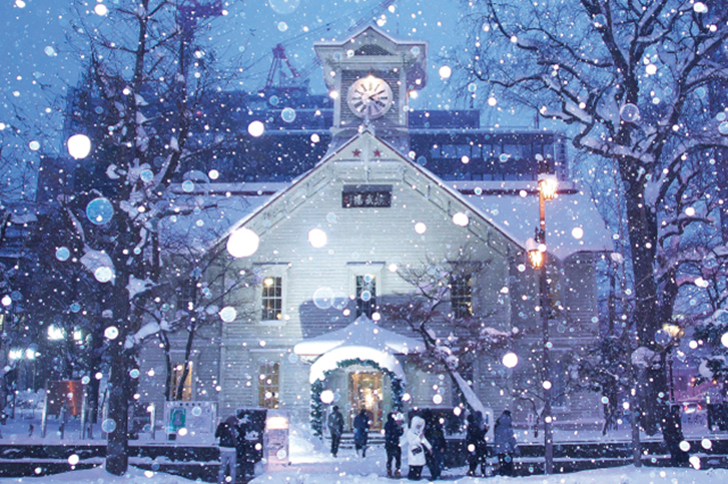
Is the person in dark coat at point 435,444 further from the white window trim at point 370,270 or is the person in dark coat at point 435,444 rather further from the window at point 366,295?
the white window trim at point 370,270

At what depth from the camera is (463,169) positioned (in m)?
64.8

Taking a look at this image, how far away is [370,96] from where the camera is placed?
1247 inches

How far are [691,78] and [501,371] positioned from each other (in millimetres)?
13416

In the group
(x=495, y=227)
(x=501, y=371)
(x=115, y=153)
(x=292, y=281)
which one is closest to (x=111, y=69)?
(x=115, y=153)

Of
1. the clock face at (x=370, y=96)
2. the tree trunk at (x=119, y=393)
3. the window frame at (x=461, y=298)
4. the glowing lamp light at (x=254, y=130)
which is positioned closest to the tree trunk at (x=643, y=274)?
the window frame at (x=461, y=298)

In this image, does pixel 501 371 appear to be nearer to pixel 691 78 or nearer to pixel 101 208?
pixel 691 78

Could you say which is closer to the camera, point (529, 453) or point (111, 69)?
point (111, 69)

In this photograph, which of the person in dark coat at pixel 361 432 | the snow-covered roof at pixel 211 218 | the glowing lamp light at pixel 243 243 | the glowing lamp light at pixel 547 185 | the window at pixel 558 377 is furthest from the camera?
the glowing lamp light at pixel 243 243

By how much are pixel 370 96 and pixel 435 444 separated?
20.5 metres

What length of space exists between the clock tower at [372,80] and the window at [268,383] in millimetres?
11292

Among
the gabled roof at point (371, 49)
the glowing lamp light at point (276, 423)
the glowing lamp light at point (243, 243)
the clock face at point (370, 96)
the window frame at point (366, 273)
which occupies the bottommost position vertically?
the glowing lamp light at point (276, 423)

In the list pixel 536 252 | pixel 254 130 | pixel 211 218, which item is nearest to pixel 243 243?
pixel 211 218

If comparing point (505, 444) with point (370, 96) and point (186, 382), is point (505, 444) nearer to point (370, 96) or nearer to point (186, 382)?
point (186, 382)

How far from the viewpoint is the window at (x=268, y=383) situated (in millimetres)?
25672
